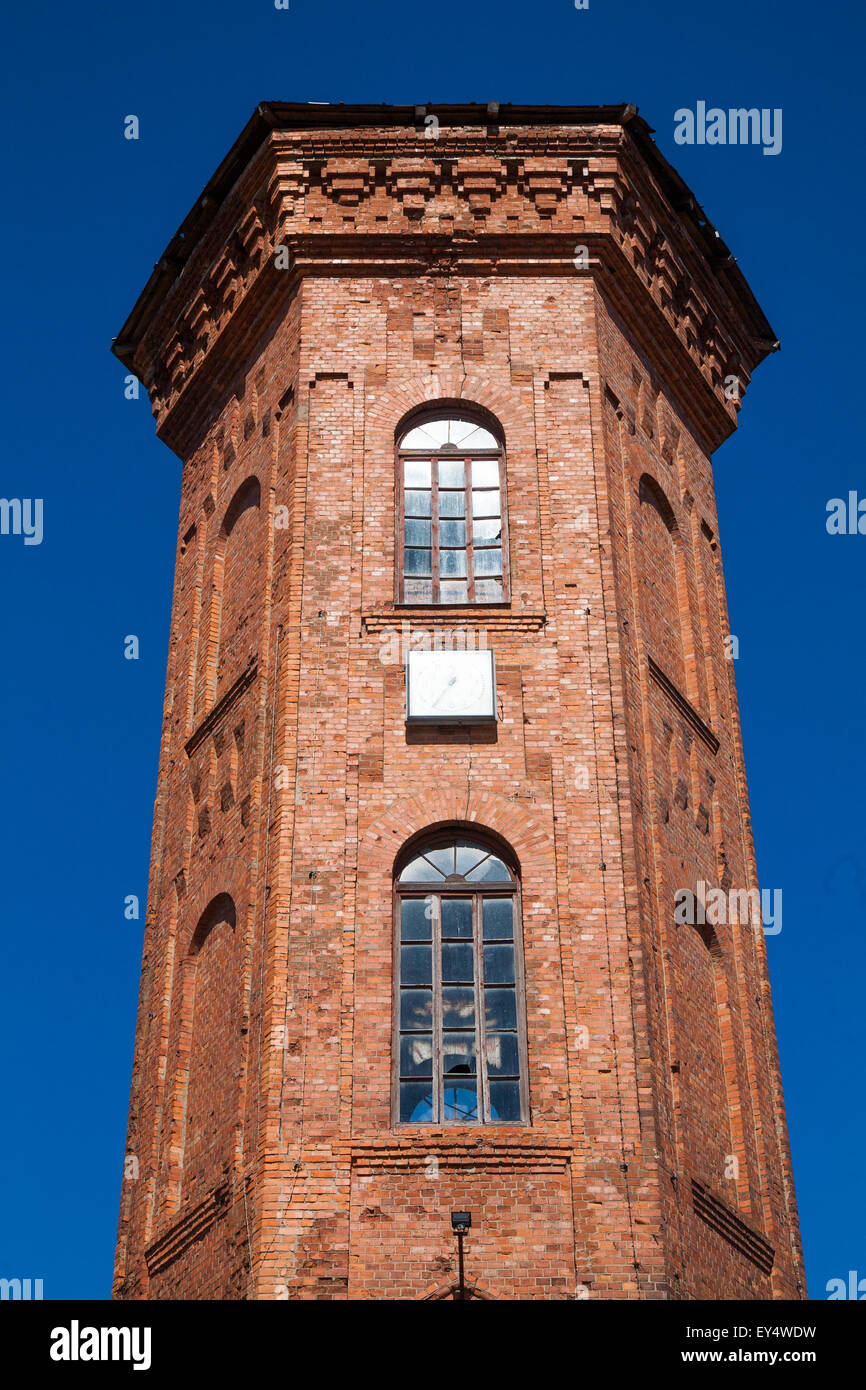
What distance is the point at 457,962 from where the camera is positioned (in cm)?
1727

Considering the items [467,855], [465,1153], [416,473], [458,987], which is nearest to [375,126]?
[416,473]

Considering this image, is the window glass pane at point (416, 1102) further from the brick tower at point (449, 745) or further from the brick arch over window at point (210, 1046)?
the brick arch over window at point (210, 1046)

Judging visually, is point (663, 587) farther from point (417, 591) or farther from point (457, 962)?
point (457, 962)

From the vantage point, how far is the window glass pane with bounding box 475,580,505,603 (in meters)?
19.3

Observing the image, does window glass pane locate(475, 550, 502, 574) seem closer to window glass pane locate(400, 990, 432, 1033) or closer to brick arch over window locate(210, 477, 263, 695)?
brick arch over window locate(210, 477, 263, 695)

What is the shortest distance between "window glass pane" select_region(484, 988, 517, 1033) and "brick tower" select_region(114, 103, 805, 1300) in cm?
3

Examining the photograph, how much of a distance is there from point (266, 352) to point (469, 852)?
685cm

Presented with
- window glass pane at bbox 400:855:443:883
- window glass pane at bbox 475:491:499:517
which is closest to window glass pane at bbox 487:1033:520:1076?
window glass pane at bbox 400:855:443:883

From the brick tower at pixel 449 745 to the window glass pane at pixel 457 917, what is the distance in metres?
0.03

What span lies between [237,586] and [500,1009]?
20.3 ft

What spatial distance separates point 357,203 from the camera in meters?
21.4
